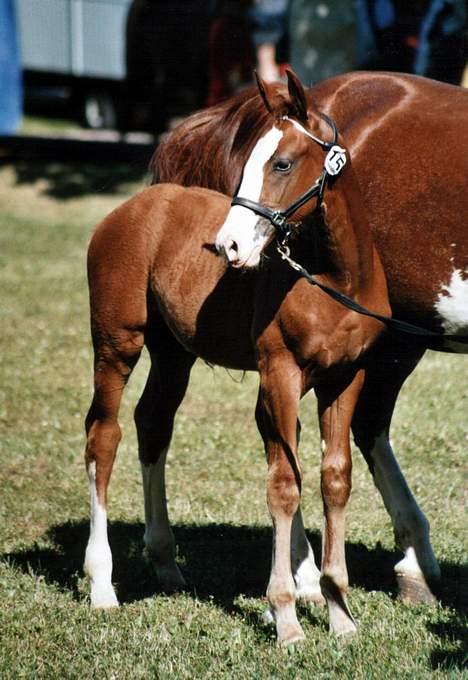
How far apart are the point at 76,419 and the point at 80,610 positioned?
327cm

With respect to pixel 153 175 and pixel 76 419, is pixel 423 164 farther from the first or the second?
pixel 76 419

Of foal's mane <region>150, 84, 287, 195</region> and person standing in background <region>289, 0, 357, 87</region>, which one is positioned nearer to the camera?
foal's mane <region>150, 84, 287, 195</region>

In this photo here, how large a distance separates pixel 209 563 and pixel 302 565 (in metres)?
0.68

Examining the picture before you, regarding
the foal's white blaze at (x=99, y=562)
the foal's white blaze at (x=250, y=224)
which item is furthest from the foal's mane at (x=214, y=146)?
the foal's white blaze at (x=99, y=562)

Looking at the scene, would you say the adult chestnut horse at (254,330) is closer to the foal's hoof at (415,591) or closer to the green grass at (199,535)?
the green grass at (199,535)

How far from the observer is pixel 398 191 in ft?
15.0

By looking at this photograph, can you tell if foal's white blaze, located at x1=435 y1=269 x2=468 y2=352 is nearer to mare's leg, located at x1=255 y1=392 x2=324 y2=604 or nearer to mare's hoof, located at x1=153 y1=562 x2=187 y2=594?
mare's leg, located at x1=255 y1=392 x2=324 y2=604

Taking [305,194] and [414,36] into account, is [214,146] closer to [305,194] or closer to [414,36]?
[305,194]

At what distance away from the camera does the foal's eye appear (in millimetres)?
4012

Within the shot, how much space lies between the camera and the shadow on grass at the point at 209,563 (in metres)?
5.16

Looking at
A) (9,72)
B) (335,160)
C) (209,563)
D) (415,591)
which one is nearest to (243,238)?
(335,160)

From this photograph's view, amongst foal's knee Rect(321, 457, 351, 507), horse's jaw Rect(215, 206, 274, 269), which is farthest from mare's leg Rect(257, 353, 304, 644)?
horse's jaw Rect(215, 206, 274, 269)

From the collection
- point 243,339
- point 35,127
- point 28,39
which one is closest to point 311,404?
point 243,339

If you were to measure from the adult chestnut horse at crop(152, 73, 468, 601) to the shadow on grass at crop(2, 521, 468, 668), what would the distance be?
0.29m
